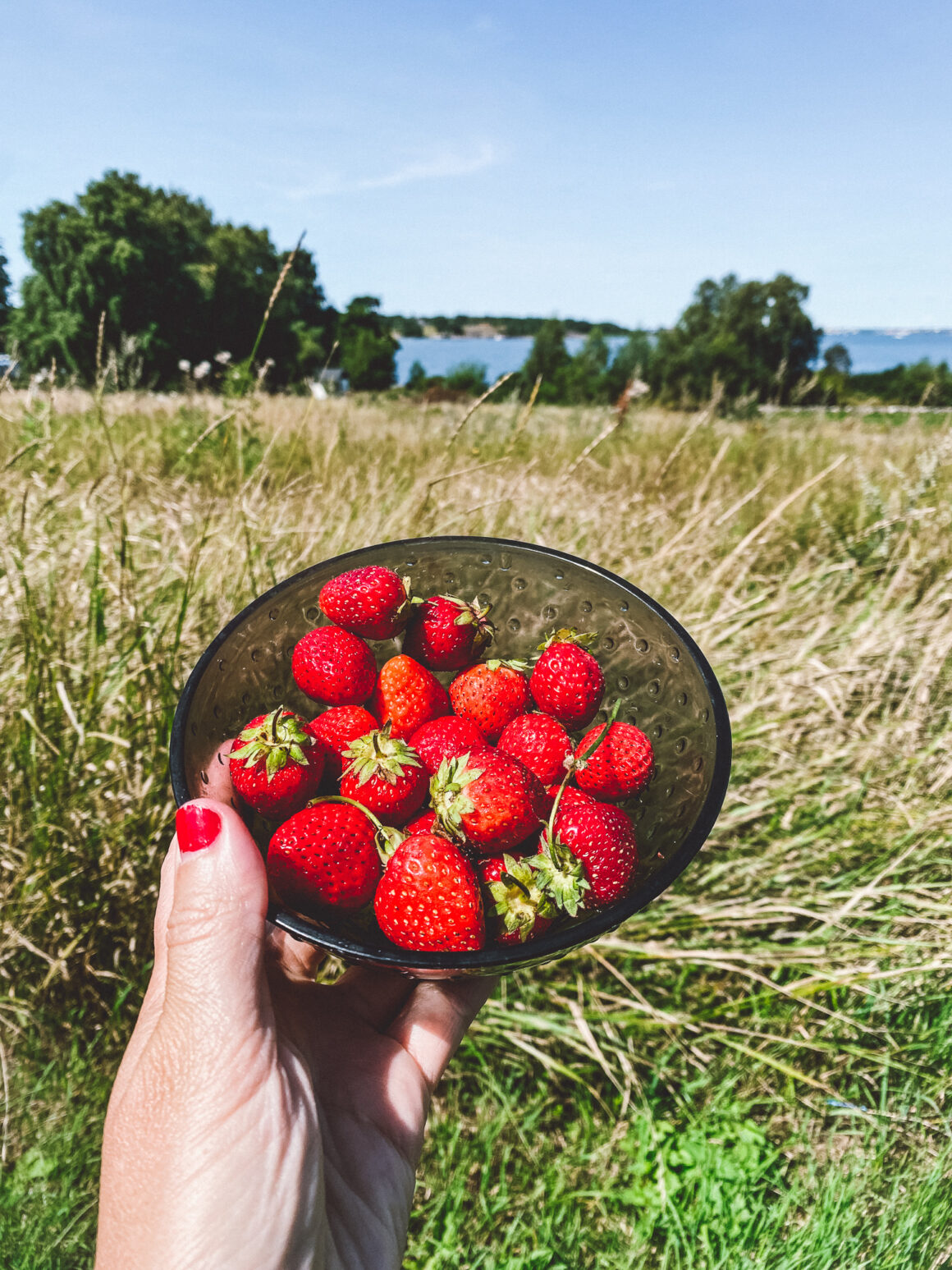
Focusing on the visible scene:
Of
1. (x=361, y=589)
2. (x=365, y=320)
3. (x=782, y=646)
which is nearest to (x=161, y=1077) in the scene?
(x=361, y=589)

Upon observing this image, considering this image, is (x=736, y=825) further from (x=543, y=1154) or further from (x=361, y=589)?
(x=361, y=589)

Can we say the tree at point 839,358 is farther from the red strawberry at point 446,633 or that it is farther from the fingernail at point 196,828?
the fingernail at point 196,828

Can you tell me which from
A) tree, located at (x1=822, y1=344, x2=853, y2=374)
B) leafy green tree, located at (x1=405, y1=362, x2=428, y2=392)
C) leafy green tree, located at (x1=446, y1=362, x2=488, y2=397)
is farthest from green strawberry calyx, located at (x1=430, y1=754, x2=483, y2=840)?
leafy green tree, located at (x1=405, y1=362, x2=428, y2=392)

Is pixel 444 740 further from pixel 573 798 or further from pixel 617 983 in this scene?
pixel 617 983

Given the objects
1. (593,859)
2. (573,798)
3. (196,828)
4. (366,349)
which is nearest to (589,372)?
(366,349)

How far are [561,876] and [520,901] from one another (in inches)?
2.4

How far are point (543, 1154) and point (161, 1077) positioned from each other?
979mm

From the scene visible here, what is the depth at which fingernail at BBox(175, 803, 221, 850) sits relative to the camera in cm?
74

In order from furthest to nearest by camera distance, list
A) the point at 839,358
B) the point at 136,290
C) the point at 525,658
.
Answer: the point at 136,290 → the point at 839,358 → the point at 525,658

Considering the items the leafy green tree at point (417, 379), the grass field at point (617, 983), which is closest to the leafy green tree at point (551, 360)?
the leafy green tree at point (417, 379)

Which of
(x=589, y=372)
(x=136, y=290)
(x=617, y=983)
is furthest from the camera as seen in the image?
(x=136, y=290)

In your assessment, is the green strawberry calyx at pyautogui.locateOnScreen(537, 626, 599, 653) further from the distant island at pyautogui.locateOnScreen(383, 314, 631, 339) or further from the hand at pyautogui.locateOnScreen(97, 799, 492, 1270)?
the distant island at pyautogui.locateOnScreen(383, 314, 631, 339)

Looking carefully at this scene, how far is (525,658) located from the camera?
48.7 inches

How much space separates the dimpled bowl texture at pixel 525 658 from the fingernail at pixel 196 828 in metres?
0.07
